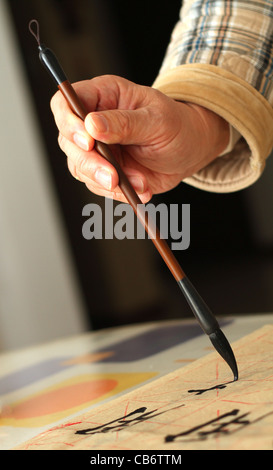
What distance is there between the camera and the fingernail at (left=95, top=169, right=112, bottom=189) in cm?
54

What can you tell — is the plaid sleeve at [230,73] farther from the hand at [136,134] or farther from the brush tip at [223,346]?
the brush tip at [223,346]

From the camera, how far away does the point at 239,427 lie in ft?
1.28

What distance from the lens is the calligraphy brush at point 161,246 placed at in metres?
0.49

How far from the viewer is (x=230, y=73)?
2.42 ft

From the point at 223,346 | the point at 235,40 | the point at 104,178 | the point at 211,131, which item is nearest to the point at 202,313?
the point at 223,346

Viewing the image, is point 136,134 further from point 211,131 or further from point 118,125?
point 211,131

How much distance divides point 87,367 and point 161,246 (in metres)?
0.32

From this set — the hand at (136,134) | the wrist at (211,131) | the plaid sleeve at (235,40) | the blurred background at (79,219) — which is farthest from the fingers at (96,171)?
the blurred background at (79,219)

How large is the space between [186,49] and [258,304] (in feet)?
5.44

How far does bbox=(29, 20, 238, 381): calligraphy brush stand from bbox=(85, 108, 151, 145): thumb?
0.02 m

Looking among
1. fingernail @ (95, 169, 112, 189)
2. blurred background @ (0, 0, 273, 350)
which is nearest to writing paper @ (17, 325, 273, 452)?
fingernail @ (95, 169, 112, 189)

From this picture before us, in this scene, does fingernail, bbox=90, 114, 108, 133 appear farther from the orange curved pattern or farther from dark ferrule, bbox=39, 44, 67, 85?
the orange curved pattern

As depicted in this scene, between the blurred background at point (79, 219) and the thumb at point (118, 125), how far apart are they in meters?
1.72

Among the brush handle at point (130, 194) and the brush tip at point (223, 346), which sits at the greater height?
the brush handle at point (130, 194)
